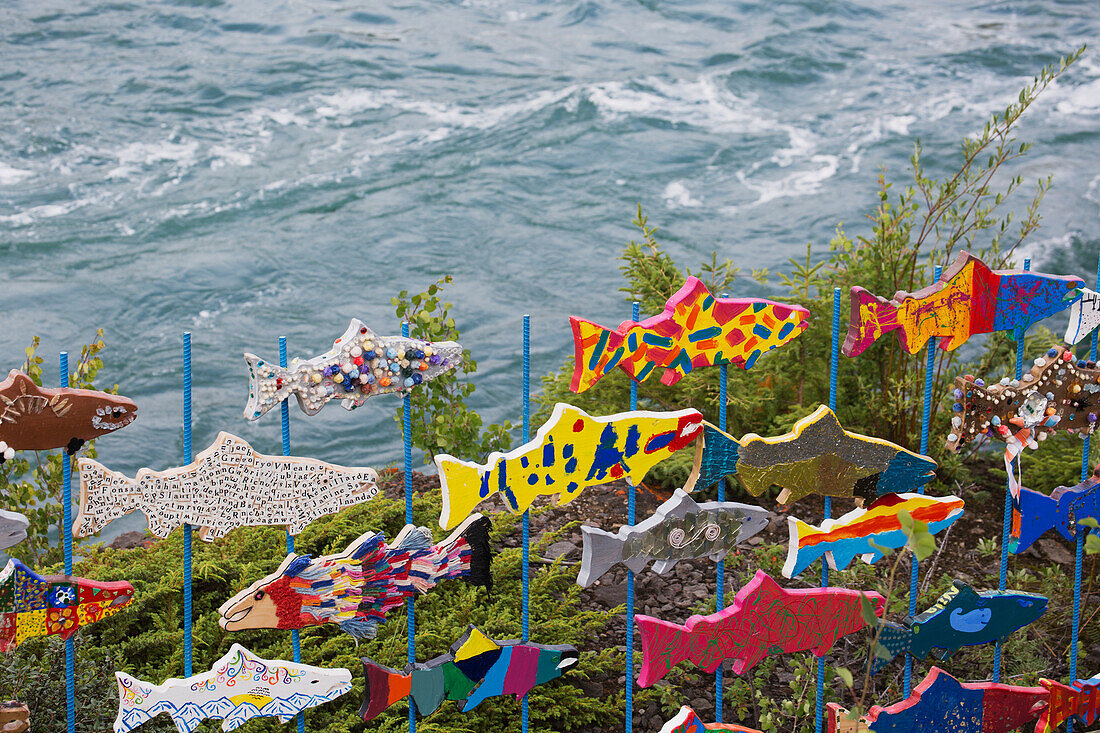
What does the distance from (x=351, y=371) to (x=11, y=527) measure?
3.10ft

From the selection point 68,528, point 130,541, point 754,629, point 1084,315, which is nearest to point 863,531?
point 754,629

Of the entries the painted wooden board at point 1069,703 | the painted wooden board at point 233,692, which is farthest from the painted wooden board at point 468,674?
the painted wooden board at point 1069,703

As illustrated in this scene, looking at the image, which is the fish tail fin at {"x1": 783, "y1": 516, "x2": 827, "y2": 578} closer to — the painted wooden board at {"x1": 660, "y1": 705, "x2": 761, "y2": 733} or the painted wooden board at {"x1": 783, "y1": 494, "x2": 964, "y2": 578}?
the painted wooden board at {"x1": 783, "y1": 494, "x2": 964, "y2": 578}

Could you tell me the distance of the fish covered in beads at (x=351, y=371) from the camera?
285 cm

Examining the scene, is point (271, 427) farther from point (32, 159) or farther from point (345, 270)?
point (32, 159)

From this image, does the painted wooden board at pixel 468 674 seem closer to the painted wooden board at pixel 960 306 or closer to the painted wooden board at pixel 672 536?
the painted wooden board at pixel 672 536

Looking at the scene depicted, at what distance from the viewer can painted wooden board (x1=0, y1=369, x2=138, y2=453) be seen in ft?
8.70

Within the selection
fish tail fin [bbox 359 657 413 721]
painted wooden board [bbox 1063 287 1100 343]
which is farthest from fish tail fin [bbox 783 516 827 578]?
fish tail fin [bbox 359 657 413 721]

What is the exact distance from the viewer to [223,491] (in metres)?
2.91

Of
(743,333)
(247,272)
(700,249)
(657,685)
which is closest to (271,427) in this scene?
(247,272)

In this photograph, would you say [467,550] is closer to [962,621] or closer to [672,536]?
[672,536]

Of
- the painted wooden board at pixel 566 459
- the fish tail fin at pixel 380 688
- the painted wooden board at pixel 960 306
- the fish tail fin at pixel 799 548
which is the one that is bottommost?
the fish tail fin at pixel 380 688

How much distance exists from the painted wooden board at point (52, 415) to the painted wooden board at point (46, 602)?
1.09ft

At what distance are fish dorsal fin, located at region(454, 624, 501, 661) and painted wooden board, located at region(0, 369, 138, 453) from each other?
3.81ft
